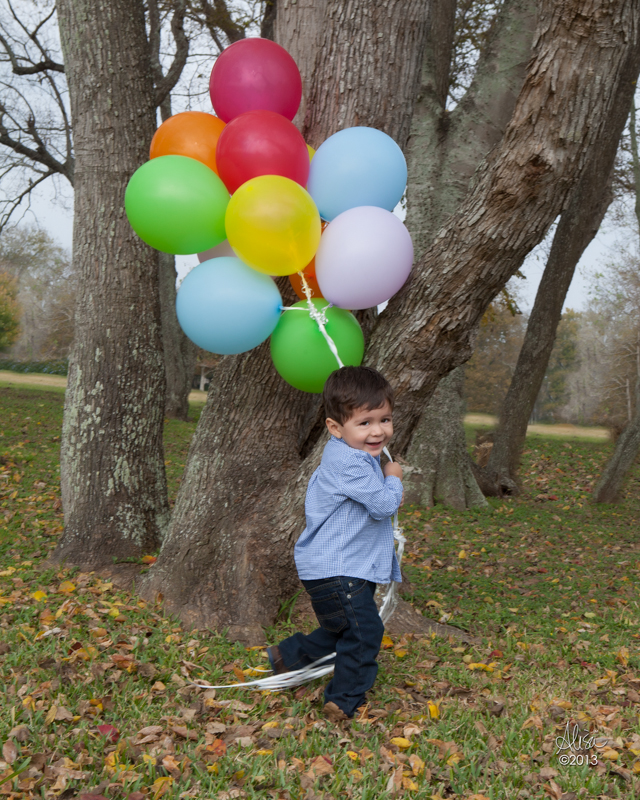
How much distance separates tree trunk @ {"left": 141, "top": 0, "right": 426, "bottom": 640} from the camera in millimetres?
3449

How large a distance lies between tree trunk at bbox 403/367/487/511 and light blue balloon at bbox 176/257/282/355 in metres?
5.23

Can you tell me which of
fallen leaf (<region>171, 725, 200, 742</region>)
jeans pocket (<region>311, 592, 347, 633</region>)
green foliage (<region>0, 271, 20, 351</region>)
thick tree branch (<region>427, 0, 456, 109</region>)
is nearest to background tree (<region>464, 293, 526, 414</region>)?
thick tree branch (<region>427, 0, 456, 109</region>)

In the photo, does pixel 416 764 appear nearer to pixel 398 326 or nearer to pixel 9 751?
pixel 9 751

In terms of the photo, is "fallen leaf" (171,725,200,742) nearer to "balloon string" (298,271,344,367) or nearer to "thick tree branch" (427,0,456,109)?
"balloon string" (298,271,344,367)

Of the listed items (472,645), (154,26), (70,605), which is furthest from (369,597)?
(154,26)

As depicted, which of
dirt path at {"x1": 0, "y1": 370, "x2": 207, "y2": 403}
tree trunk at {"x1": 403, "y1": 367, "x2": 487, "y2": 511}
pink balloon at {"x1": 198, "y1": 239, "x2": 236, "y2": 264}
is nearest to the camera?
pink balloon at {"x1": 198, "y1": 239, "x2": 236, "y2": 264}

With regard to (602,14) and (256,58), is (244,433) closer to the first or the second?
(256,58)

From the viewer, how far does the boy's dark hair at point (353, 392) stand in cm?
270

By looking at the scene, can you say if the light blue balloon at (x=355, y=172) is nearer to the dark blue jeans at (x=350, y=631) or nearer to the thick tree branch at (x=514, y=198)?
the thick tree branch at (x=514, y=198)

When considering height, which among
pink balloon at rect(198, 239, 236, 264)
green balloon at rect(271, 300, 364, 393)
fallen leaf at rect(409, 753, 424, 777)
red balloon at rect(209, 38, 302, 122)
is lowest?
fallen leaf at rect(409, 753, 424, 777)

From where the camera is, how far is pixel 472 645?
12.1 feet

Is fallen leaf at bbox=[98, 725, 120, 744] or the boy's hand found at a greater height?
the boy's hand

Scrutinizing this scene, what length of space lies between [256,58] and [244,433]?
192cm

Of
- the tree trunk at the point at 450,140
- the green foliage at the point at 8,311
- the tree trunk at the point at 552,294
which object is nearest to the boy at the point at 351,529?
the tree trunk at the point at 450,140
